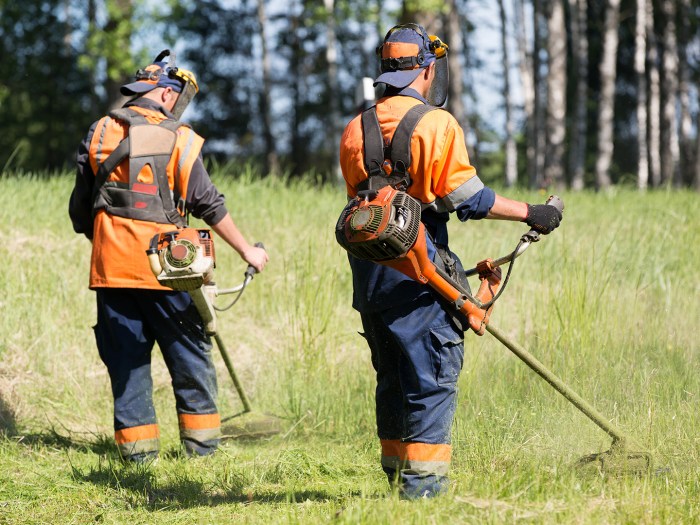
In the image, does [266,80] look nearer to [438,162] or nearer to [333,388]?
[333,388]

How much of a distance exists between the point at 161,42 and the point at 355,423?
1318 cm

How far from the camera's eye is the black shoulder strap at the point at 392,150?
369 cm

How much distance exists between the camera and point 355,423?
18.8 ft

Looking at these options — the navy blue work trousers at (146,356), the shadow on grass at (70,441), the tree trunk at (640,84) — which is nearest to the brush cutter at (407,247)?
the navy blue work trousers at (146,356)

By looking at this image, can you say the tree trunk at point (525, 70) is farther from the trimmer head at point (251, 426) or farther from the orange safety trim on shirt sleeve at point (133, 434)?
the orange safety trim on shirt sleeve at point (133, 434)

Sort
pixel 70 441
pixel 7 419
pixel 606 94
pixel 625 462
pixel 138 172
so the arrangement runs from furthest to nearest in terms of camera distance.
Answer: pixel 606 94, pixel 7 419, pixel 70 441, pixel 138 172, pixel 625 462

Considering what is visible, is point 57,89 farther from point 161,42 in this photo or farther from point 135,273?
point 135,273

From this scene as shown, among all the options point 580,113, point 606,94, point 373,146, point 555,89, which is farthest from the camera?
point 580,113

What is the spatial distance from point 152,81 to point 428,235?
2.18 m

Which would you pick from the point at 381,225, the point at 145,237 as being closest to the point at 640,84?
the point at 145,237

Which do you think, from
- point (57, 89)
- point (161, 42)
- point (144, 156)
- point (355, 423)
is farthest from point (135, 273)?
point (57, 89)

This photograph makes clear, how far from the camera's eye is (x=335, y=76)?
79.2ft

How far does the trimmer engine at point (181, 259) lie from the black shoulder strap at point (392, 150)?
1.11 metres

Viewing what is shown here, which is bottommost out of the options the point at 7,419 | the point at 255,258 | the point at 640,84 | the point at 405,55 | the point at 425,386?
the point at 7,419
